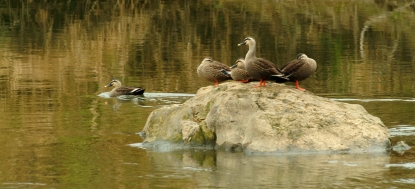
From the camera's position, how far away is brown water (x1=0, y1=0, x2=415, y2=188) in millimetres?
12703

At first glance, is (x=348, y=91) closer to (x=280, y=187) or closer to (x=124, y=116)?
(x=124, y=116)

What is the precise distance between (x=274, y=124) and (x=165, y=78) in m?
9.66

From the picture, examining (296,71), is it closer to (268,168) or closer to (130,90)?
(268,168)

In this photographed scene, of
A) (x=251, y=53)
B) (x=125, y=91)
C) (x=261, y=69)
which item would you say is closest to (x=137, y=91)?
(x=125, y=91)

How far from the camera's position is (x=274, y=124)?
13961mm

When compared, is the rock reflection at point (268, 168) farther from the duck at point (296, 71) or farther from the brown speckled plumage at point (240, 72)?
the brown speckled plumage at point (240, 72)

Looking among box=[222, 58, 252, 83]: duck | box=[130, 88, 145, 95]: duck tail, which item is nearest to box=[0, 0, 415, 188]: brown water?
box=[130, 88, 145, 95]: duck tail

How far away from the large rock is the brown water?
0.31 meters

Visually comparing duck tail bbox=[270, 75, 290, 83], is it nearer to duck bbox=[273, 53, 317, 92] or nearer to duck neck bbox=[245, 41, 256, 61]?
duck bbox=[273, 53, 317, 92]

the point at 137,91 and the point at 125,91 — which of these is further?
the point at 125,91

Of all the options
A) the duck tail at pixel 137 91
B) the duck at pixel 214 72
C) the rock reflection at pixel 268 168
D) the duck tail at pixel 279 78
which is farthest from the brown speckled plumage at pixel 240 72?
the duck tail at pixel 137 91

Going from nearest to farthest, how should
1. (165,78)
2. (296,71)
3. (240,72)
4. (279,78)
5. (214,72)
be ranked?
(279,78), (296,71), (240,72), (214,72), (165,78)

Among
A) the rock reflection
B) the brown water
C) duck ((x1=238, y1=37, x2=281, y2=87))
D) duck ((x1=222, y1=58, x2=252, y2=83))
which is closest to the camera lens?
the rock reflection

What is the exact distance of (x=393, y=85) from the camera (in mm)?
22172
